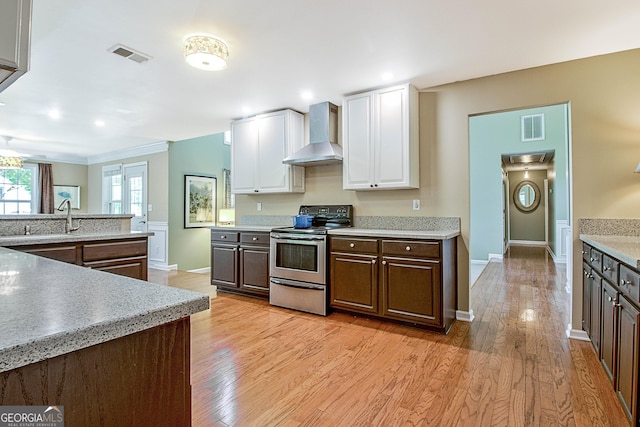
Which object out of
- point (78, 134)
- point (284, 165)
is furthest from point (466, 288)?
point (78, 134)

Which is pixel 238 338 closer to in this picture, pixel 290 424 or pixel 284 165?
pixel 290 424

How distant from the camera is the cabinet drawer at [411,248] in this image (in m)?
2.89

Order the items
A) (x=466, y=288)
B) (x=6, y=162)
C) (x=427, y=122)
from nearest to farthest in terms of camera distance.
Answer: (x=466, y=288)
(x=427, y=122)
(x=6, y=162)

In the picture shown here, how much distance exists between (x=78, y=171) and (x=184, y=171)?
395 centimetres

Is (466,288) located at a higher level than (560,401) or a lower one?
higher

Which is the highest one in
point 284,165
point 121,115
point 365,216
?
point 121,115

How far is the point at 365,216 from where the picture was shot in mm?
3875

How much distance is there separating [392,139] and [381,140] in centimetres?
12

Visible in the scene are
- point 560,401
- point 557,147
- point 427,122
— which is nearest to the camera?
point 560,401

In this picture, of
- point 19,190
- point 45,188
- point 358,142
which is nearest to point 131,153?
point 45,188

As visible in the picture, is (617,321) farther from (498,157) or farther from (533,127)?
(533,127)

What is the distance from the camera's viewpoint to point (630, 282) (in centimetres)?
163

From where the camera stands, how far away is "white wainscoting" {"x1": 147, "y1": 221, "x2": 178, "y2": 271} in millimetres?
6031

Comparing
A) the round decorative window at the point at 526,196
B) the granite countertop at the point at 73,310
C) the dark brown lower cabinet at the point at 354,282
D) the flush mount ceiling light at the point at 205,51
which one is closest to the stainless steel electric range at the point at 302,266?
the dark brown lower cabinet at the point at 354,282
